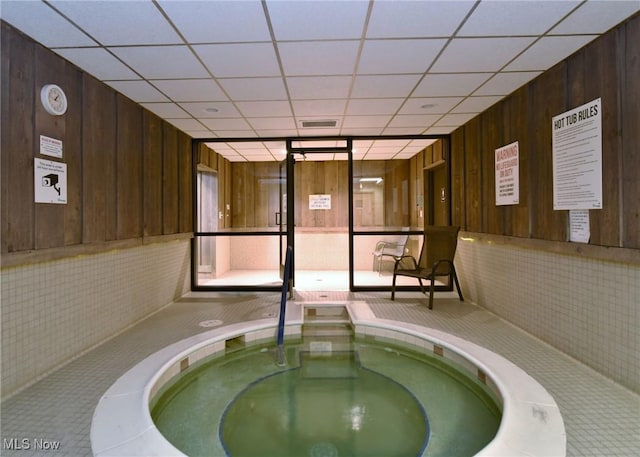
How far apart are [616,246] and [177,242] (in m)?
4.89

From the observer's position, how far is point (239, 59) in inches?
110

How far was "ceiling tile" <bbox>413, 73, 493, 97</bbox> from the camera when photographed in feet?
10.3

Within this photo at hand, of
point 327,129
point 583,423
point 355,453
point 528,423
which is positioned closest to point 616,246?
point 583,423

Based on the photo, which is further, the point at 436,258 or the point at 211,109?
the point at 436,258

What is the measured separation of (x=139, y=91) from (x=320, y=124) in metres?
2.21

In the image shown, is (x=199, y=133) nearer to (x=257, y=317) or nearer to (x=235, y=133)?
(x=235, y=133)

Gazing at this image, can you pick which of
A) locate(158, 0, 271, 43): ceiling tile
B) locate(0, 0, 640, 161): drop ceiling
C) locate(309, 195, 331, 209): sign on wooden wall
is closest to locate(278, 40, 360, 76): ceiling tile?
locate(0, 0, 640, 161): drop ceiling

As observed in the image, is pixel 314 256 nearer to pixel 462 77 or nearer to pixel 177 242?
pixel 177 242

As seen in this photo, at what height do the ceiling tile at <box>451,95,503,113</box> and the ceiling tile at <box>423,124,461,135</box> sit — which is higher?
the ceiling tile at <box>423,124,461,135</box>

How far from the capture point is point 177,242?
491cm

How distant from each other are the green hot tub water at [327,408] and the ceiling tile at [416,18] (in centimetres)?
255

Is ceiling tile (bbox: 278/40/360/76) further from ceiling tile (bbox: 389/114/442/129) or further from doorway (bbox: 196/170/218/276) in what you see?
doorway (bbox: 196/170/218/276)

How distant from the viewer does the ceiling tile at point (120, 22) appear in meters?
2.09

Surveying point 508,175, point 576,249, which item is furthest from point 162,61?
point 576,249
